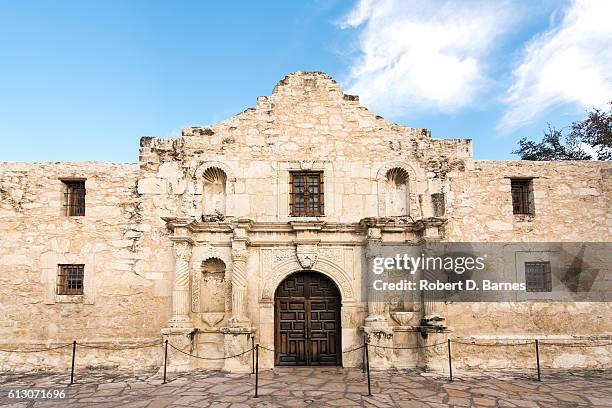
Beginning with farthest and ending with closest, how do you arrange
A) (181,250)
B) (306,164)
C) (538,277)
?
(306,164) → (538,277) → (181,250)

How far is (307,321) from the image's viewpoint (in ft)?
33.2

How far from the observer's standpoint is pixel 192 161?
10.6 meters

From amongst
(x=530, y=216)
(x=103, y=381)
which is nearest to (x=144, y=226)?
(x=103, y=381)

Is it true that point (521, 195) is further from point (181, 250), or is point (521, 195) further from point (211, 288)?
point (181, 250)

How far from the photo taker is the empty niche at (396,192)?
418 inches

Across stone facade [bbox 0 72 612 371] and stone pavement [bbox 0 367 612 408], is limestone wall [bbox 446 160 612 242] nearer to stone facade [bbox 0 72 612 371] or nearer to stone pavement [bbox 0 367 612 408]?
stone facade [bbox 0 72 612 371]

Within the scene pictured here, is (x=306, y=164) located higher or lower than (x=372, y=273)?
higher

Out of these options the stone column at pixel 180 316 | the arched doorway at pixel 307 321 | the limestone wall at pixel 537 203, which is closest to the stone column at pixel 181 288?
the stone column at pixel 180 316

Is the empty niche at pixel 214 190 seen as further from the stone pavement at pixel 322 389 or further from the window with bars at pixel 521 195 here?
the window with bars at pixel 521 195

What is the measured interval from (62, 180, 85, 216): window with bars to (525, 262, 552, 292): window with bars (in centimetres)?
1061

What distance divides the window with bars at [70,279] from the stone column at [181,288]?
2343 mm

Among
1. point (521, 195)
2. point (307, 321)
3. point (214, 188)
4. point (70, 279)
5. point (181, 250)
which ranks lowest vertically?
point (307, 321)

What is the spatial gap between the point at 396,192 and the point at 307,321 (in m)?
3.71

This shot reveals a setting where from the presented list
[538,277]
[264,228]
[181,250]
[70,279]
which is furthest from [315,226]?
[70,279]
